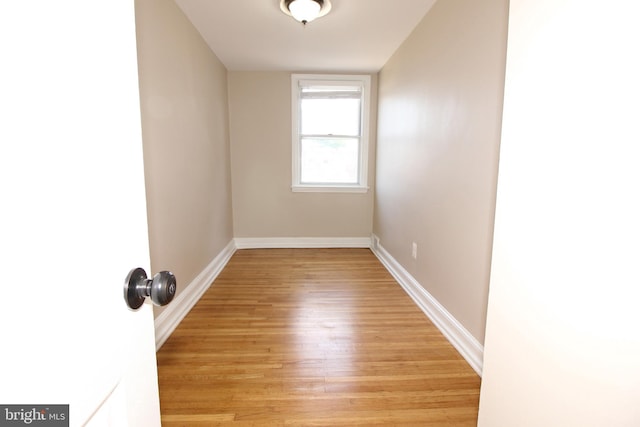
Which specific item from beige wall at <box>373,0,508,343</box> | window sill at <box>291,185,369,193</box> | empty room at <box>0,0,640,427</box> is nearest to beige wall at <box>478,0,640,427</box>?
empty room at <box>0,0,640,427</box>

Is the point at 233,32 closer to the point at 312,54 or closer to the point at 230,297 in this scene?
the point at 312,54

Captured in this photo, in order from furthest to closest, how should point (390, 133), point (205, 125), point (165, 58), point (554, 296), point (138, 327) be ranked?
1. point (390, 133)
2. point (205, 125)
3. point (165, 58)
4. point (554, 296)
5. point (138, 327)

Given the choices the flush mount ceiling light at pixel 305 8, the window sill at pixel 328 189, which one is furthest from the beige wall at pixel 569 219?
the window sill at pixel 328 189

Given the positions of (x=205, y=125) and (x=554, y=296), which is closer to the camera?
(x=554, y=296)

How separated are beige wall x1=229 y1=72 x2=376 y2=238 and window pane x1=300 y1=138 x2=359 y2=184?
21 cm

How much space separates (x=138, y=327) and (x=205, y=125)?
2.74m

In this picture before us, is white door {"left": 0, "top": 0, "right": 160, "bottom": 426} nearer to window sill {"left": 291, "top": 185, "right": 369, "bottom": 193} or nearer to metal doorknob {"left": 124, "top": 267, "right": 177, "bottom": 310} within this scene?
metal doorknob {"left": 124, "top": 267, "right": 177, "bottom": 310}

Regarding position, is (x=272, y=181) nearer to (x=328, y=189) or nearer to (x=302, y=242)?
(x=328, y=189)

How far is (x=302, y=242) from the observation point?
14.4 ft

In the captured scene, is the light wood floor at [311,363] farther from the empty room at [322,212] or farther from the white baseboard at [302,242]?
the white baseboard at [302,242]

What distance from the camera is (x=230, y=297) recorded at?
8.88ft

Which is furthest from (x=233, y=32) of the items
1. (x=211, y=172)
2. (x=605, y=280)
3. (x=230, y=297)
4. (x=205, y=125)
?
(x=605, y=280)

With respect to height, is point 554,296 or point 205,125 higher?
point 205,125

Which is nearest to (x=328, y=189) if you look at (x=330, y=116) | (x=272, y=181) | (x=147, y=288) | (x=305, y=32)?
(x=272, y=181)
